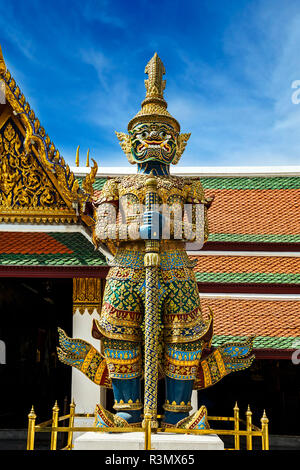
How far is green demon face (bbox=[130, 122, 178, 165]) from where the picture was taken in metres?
4.94

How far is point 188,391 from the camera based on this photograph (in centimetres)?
454

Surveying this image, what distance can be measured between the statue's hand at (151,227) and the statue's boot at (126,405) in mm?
1506

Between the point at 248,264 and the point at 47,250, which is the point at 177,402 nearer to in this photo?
the point at 47,250

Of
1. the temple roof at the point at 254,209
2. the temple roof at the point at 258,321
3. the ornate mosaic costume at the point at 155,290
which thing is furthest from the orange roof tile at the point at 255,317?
the ornate mosaic costume at the point at 155,290

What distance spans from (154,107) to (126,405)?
3304 millimetres

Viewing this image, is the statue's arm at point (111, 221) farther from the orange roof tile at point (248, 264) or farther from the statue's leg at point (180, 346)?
the orange roof tile at point (248, 264)

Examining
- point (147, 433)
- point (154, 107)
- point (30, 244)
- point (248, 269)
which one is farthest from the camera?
point (248, 269)

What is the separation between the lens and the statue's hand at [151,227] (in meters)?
4.55

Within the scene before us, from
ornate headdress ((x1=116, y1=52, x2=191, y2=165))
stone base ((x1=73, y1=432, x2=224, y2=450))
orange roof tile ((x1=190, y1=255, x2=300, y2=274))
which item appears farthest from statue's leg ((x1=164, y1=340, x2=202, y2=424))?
orange roof tile ((x1=190, y1=255, x2=300, y2=274))

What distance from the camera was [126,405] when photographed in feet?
14.6

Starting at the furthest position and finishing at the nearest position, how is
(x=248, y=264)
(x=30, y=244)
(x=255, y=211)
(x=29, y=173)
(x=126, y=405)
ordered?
1. (x=255, y=211)
2. (x=248, y=264)
3. (x=29, y=173)
4. (x=30, y=244)
5. (x=126, y=405)

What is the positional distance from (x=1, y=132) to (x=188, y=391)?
16.7ft

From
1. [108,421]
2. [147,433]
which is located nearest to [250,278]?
[108,421]
